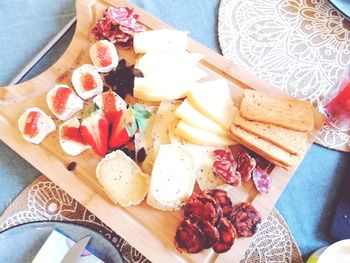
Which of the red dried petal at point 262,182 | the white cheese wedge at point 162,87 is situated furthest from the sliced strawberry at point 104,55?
the red dried petal at point 262,182

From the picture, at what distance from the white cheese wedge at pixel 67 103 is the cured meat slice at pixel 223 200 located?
0.38m

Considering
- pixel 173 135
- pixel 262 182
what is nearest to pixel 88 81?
pixel 173 135

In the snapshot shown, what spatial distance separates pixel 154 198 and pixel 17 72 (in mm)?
532

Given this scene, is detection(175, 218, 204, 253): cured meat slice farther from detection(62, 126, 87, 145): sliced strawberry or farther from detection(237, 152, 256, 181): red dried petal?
detection(62, 126, 87, 145): sliced strawberry

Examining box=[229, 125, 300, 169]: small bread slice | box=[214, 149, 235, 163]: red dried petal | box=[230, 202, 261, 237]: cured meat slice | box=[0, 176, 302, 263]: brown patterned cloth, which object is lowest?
box=[0, 176, 302, 263]: brown patterned cloth

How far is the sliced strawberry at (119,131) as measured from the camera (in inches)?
44.9

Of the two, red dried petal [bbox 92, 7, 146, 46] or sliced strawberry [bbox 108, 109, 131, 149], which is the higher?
red dried petal [bbox 92, 7, 146, 46]

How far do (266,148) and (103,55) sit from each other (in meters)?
0.45

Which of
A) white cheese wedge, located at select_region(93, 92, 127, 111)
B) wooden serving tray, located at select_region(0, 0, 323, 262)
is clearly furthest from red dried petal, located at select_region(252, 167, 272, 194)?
white cheese wedge, located at select_region(93, 92, 127, 111)

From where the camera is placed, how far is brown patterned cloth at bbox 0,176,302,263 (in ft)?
3.74

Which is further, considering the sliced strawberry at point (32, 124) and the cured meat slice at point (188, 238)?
the sliced strawberry at point (32, 124)

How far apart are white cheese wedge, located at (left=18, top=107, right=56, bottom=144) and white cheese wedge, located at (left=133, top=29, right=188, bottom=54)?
0.89 ft

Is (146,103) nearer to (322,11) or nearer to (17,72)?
(17,72)

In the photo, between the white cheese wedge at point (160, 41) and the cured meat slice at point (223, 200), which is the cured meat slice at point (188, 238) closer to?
the cured meat slice at point (223, 200)
